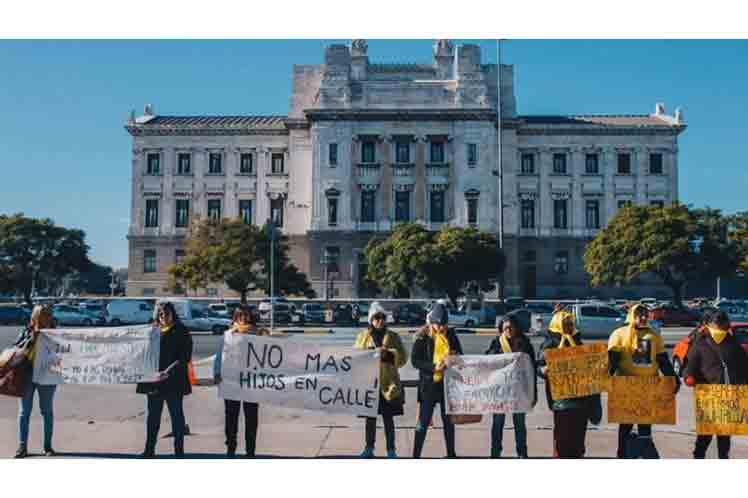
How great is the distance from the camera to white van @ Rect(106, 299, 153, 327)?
127 ft

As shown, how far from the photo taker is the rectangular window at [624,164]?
59.8 m

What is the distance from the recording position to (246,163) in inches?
2391

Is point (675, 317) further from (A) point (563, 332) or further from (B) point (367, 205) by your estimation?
(A) point (563, 332)

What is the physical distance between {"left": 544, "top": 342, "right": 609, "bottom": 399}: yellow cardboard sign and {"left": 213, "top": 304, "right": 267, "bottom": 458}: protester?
3374mm

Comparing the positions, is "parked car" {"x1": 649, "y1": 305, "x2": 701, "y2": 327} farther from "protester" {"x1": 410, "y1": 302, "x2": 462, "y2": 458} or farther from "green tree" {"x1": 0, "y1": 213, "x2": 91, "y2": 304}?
"green tree" {"x1": 0, "y1": 213, "x2": 91, "y2": 304}

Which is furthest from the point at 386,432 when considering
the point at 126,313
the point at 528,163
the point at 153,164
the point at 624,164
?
the point at 153,164

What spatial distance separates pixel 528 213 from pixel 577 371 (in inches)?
2103

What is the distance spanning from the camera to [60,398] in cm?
1292

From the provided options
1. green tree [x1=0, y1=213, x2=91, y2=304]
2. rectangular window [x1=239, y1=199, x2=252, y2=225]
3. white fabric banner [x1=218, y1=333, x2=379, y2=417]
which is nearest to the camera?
white fabric banner [x1=218, y1=333, x2=379, y2=417]

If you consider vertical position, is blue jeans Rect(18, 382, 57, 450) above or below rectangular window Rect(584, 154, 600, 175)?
below

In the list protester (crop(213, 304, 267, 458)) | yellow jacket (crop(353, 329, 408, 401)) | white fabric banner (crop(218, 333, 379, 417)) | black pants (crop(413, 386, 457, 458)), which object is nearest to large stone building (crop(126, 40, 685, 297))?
protester (crop(213, 304, 267, 458))

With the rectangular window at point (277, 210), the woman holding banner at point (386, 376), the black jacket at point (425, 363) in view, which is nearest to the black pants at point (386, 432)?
the woman holding banner at point (386, 376)

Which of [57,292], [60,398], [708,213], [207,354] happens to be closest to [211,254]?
[207,354]

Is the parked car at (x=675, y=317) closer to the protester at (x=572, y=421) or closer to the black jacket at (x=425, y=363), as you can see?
the protester at (x=572, y=421)
